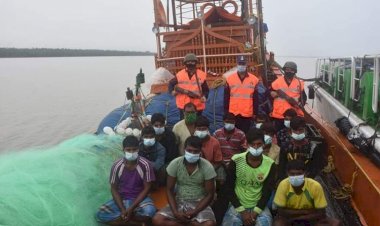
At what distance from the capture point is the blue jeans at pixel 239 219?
3.73 metres

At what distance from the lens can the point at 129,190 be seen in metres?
4.06

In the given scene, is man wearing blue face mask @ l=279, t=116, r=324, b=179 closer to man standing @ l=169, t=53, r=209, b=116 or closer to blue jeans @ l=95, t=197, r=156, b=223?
blue jeans @ l=95, t=197, r=156, b=223

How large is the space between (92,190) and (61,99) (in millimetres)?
21720

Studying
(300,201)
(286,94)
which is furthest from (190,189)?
(286,94)

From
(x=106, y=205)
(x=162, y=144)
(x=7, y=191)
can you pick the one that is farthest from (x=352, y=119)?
(x=7, y=191)

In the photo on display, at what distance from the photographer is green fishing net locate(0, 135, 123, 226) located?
3.38 meters

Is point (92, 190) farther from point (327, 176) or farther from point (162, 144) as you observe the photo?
point (327, 176)

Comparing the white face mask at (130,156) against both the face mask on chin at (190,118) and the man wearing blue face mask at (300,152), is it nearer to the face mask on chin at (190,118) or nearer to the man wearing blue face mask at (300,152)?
the face mask on chin at (190,118)

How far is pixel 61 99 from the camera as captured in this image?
2473 cm

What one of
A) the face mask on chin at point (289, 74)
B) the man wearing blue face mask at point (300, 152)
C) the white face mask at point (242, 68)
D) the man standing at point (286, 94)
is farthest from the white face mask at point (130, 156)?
the face mask on chin at point (289, 74)

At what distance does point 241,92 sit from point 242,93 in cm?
2

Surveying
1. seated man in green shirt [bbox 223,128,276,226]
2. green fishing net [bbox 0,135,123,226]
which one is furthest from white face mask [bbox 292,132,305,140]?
green fishing net [bbox 0,135,123,226]

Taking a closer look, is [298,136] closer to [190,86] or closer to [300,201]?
[300,201]

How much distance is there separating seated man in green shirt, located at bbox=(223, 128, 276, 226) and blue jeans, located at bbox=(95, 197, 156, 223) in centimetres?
77
